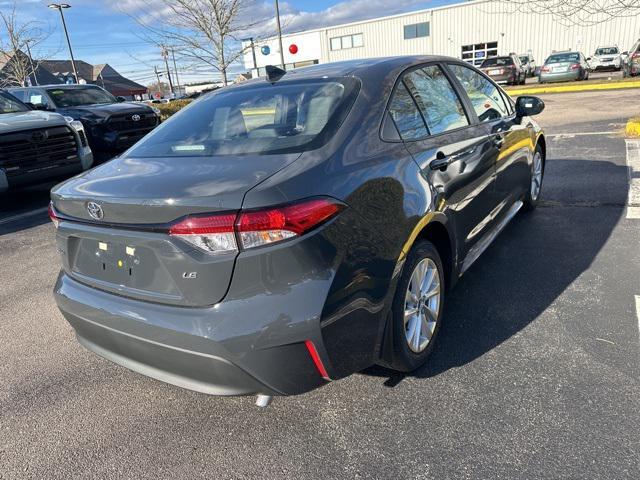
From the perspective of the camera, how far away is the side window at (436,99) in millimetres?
2848

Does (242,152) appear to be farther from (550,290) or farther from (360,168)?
(550,290)

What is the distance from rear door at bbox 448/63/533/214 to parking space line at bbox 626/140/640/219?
1.36m

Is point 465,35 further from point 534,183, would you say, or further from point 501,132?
point 501,132

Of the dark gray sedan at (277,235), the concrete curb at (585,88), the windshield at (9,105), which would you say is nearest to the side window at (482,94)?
the dark gray sedan at (277,235)

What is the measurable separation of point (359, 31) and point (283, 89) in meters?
44.6

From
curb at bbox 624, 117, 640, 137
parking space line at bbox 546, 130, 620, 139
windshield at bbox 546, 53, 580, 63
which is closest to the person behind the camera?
curb at bbox 624, 117, 640, 137

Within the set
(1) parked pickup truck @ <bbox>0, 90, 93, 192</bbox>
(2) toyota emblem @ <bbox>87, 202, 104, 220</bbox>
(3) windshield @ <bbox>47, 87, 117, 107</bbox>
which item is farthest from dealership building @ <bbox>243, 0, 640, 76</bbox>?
(2) toyota emblem @ <bbox>87, 202, 104, 220</bbox>

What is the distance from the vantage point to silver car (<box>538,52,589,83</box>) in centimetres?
2150

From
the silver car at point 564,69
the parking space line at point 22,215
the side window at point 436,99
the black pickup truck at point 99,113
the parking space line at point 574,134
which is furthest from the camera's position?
the silver car at point 564,69

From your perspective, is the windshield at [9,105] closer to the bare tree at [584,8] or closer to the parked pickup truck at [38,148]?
the parked pickup truck at [38,148]

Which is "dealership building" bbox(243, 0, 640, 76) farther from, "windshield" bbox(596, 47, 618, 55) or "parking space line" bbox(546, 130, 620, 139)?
"parking space line" bbox(546, 130, 620, 139)

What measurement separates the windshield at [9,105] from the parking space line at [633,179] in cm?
881

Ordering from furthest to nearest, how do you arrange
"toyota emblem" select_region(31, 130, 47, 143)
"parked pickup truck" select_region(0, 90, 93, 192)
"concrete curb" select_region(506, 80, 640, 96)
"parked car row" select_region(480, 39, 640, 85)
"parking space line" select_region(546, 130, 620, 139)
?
"parked car row" select_region(480, 39, 640, 85) < "concrete curb" select_region(506, 80, 640, 96) < "parking space line" select_region(546, 130, 620, 139) < "toyota emblem" select_region(31, 130, 47, 143) < "parked pickup truck" select_region(0, 90, 93, 192)

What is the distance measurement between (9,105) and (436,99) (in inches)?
306
